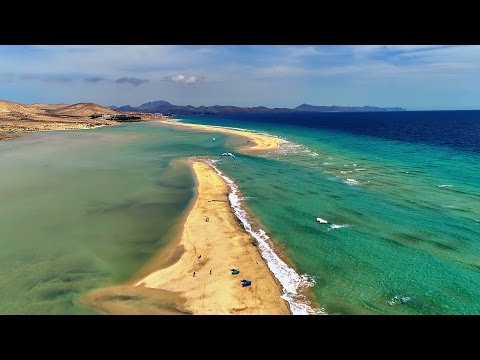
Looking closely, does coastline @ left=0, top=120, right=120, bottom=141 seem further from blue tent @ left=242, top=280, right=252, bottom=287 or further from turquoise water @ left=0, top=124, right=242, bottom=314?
blue tent @ left=242, top=280, right=252, bottom=287

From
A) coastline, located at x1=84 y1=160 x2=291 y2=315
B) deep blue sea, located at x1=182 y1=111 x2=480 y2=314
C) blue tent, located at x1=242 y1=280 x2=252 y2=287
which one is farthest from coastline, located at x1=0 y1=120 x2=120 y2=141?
blue tent, located at x1=242 y1=280 x2=252 y2=287

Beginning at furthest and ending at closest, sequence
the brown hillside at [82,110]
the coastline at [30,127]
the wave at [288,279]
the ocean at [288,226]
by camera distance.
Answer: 1. the brown hillside at [82,110]
2. the coastline at [30,127]
3. the ocean at [288,226]
4. the wave at [288,279]

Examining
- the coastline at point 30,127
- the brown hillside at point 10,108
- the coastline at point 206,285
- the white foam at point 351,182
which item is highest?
the brown hillside at point 10,108

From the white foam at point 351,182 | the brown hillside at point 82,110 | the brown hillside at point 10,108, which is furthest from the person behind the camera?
the brown hillside at point 82,110

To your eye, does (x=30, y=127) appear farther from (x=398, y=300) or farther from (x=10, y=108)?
(x=398, y=300)

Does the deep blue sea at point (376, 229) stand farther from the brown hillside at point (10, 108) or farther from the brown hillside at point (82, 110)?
the brown hillside at point (82, 110)

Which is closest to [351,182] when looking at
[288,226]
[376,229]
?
[376,229]

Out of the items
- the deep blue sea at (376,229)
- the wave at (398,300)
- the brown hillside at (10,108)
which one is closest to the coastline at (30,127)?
the brown hillside at (10,108)
